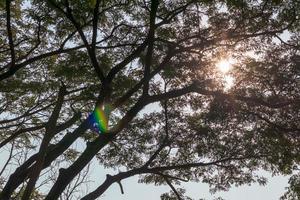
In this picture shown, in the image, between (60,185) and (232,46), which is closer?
(60,185)

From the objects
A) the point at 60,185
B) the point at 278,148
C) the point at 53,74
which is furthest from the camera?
the point at 53,74

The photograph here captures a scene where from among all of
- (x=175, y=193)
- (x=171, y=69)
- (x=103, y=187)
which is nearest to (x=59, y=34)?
(x=171, y=69)

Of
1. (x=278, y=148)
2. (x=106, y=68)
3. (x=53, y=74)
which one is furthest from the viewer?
(x=53, y=74)

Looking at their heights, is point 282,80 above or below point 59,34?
below

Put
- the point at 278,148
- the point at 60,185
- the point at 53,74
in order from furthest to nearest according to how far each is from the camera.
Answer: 1. the point at 53,74
2. the point at 278,148
3. the point at 60,185

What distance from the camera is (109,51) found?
15398mm

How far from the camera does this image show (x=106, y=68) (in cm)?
1513

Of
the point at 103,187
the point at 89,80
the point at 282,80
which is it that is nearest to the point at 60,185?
the point at 103,187

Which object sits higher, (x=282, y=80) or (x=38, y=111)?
(x=38, y=111)

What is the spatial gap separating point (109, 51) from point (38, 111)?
370 cm

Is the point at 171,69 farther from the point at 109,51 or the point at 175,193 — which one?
the point at 175,193

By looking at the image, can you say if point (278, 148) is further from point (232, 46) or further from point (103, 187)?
point (103, 187)

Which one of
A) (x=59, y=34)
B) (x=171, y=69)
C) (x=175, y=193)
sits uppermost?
(x=59, y=34)

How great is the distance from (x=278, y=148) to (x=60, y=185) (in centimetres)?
660
